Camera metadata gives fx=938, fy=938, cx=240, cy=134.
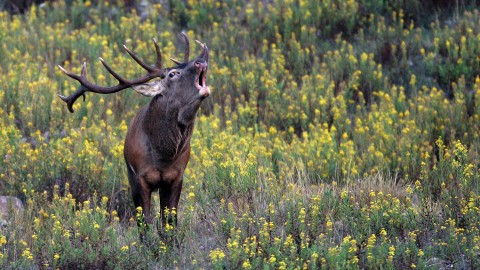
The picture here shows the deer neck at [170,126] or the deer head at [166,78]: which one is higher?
the deer head at [166,78]

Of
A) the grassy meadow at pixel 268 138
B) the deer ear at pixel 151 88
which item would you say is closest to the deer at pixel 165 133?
the deer ear at pixel 151 88

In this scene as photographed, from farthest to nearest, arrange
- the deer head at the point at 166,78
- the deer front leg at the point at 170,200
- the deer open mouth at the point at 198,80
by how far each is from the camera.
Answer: the deer front leg at the point at 170,200 < the deer head at the point at 166,78 < the deer open mouth at the point at 198,80

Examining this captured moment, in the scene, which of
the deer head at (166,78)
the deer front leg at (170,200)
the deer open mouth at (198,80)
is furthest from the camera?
the deer front leg at (170,200)

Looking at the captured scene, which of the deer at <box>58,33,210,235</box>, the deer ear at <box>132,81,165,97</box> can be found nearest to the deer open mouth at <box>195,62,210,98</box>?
the deer at <box>58,33,210,235</box>

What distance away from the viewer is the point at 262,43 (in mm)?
14055

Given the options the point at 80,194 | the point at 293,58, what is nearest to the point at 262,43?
the point at 293,58

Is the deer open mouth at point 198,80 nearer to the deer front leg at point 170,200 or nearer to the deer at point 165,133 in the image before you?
the deer at point 165,133

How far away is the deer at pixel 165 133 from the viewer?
25.5 feet

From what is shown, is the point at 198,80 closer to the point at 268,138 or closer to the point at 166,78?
the point at 166,78

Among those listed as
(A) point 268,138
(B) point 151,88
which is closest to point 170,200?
(B) point 151,88

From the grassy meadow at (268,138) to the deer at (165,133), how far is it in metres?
0.29

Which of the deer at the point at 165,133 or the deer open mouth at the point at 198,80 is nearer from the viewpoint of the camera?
the deer open mouth at the point at 198,80

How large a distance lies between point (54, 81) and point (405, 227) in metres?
6.03

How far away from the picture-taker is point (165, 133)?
783 cm
